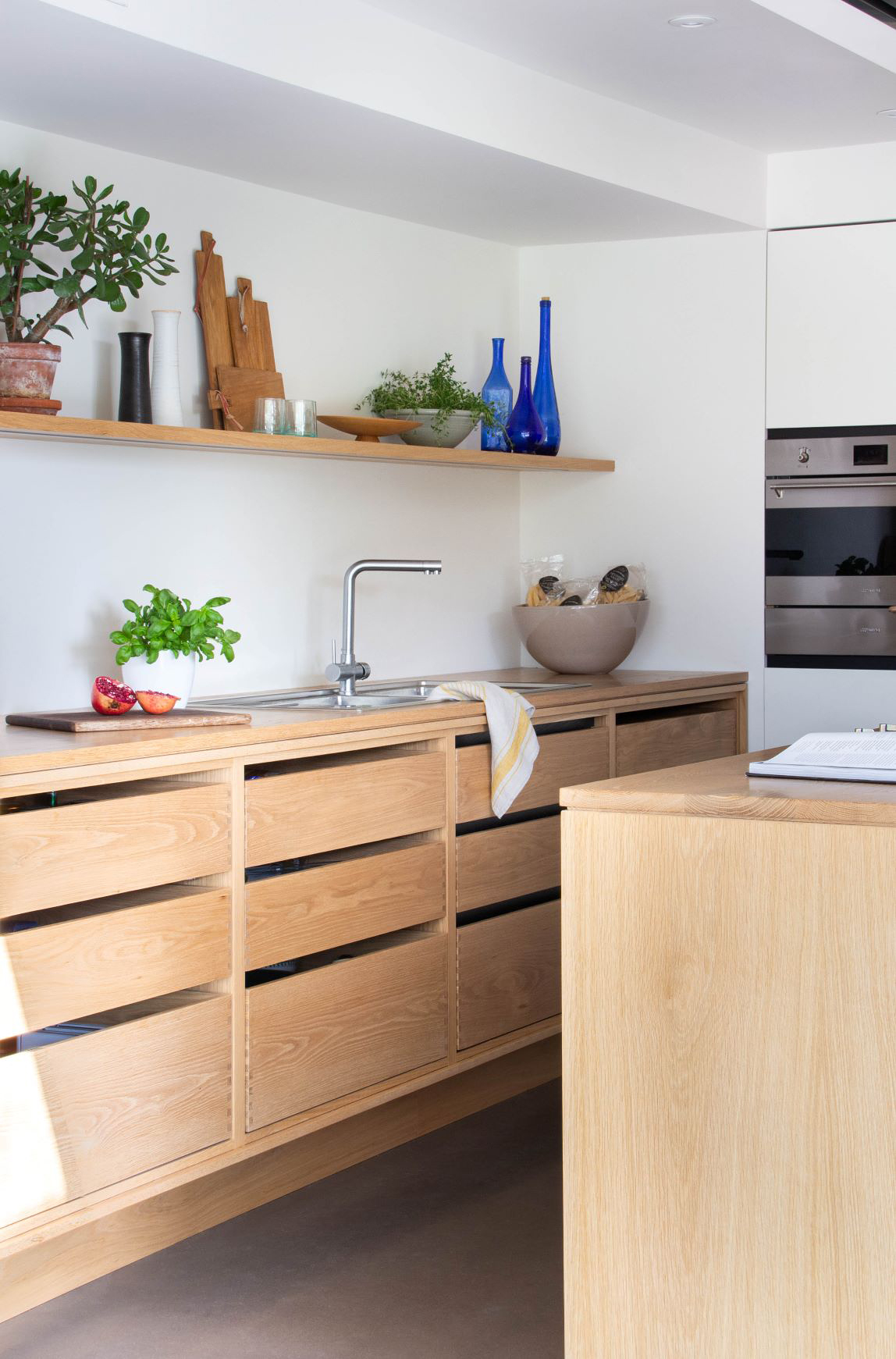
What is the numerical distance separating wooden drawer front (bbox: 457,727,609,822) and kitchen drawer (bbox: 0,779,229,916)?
715 mm

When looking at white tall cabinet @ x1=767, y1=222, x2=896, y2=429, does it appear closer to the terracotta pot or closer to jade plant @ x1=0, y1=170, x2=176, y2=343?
jade plant @ x1=0, y1=170, x2=176, y2=343

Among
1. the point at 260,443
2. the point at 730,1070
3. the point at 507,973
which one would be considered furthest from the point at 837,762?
the point at 260,443

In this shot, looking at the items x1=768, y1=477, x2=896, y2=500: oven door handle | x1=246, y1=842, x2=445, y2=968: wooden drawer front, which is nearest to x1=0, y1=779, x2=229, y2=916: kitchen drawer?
x1=246, y1=842, x2=445, y2=968: wooden drawer front

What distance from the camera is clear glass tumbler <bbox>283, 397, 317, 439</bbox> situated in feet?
10.2

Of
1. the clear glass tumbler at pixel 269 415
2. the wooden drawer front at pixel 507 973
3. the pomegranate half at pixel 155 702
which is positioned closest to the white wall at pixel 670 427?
the wooden drawer front at pixel 507 973

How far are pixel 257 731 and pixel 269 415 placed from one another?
2.81 ft

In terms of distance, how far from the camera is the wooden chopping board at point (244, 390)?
10.3 feet

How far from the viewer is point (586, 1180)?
1.84 m

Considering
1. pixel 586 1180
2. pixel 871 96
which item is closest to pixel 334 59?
pixel 871 96

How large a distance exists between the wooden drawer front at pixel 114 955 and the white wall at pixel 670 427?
204 centimetres

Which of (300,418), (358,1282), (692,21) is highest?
(692,21)

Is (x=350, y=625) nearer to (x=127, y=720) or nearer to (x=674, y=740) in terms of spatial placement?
(x=127, y=720)

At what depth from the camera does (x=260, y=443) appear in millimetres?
2986

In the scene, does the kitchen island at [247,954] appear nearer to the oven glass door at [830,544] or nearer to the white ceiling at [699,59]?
the oven glass door at [830,544]
